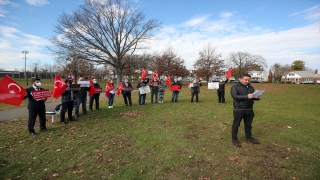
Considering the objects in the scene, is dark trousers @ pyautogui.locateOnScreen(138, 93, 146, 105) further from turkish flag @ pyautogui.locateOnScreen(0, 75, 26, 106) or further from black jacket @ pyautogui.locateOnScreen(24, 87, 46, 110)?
turkish flag @ pyautogui.locateOnScreen(0, 75, 26, 106)

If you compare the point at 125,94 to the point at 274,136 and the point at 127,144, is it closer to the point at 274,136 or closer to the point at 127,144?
the point at 127,144

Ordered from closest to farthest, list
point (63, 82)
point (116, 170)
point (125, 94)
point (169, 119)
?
point (116, 170)
point (63, 82)
point (169, 119)
point (125, 94)

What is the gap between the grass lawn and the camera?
441 cm

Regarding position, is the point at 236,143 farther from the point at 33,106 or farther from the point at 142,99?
the point at 142,99

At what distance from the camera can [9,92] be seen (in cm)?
650

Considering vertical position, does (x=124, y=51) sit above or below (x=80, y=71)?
above

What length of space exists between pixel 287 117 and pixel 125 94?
9954 millimetres

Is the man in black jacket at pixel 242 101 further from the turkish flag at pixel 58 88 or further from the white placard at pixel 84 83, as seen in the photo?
the white placard at pixel 84 83

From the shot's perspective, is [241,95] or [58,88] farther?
[58,88]

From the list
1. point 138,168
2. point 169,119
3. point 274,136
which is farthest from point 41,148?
point 274,136

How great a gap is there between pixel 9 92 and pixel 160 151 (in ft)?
18.7

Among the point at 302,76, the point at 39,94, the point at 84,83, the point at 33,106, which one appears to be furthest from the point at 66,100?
the point at 302,76

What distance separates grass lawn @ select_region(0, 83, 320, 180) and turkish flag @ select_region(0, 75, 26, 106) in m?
1.42

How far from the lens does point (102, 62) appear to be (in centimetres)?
3338
